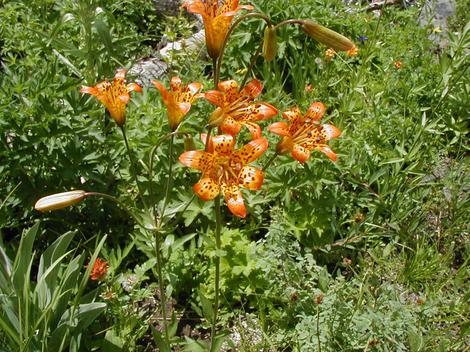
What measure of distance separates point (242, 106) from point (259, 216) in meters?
0.92

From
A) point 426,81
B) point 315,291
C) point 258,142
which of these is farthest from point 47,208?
point 426,81

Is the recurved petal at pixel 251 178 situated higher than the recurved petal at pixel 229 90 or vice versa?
the recurved petal at pixel 229 90

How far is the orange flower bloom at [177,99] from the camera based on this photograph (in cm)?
133

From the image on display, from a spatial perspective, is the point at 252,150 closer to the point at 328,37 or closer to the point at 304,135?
the point at 304,135

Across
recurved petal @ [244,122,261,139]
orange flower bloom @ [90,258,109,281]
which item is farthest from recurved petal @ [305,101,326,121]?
orange flower bloom @ [90,258,109,281]

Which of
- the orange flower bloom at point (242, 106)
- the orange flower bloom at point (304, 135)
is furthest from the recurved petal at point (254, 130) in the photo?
the orange flower bloom at point (304, 135)

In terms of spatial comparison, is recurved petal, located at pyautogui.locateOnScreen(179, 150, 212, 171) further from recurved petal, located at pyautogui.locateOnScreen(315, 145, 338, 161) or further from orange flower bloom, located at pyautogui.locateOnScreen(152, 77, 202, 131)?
recurved petal, located at pyautogui.locateOnScreen(315, 145, 338, 161)

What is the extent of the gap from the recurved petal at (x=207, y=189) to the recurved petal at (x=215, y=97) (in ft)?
0.65

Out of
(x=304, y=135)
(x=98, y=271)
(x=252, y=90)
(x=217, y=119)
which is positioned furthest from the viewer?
(x=98, y=271)

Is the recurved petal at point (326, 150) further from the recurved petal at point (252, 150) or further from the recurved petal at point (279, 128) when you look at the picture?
the recurved petal at point (252, 150)

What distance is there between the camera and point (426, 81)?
9.01ft

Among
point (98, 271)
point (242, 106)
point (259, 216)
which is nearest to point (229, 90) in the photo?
point (242, 106)

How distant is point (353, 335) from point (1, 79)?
157cm

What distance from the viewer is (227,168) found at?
4.25 ft
